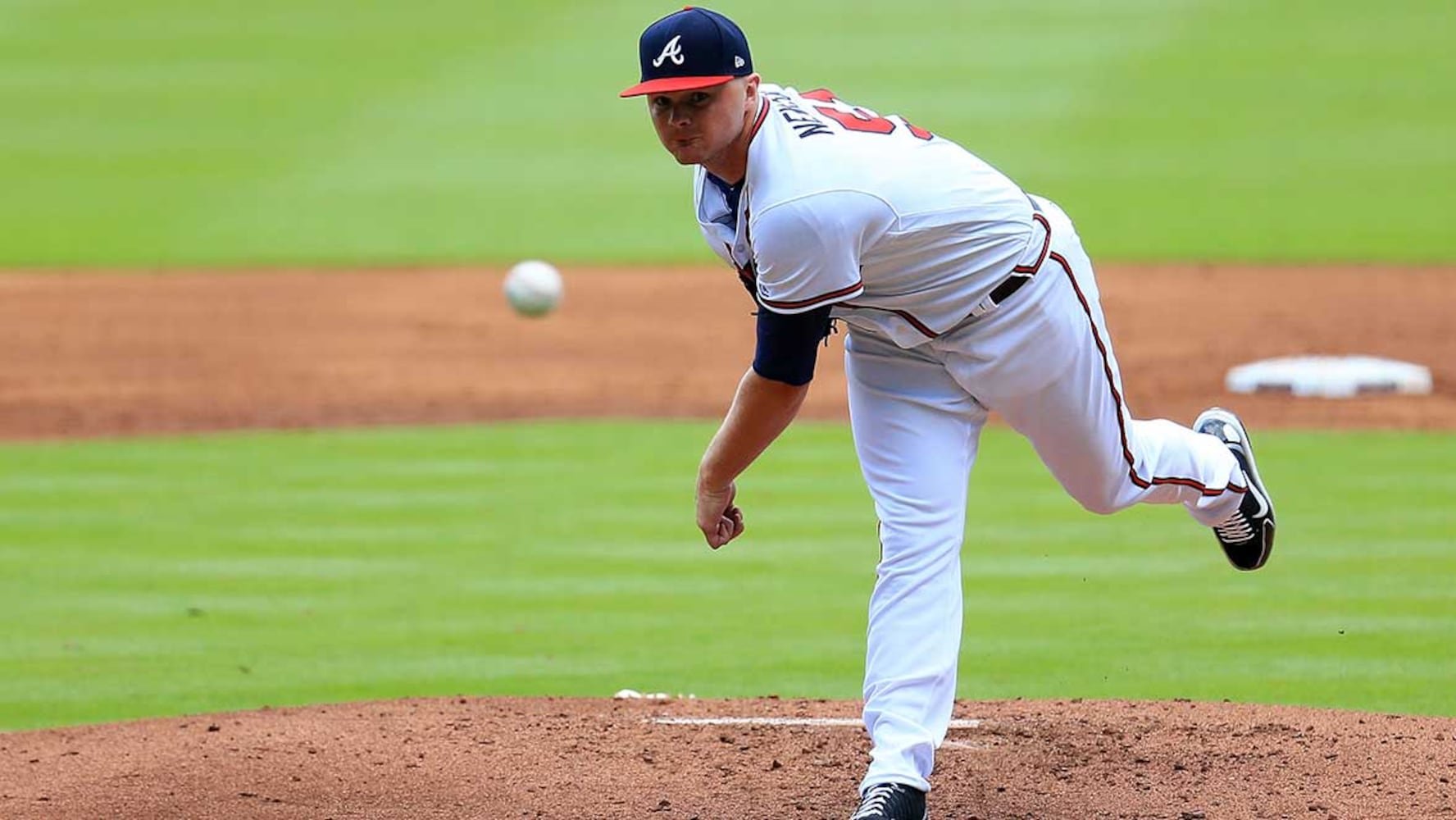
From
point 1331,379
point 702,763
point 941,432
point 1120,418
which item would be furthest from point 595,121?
point 941,432

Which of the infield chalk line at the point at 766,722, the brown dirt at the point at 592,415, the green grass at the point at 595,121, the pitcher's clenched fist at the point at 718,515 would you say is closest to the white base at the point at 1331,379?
the brown dirt at the point at 592,415

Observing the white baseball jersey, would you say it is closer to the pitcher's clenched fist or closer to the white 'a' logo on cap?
the white 'a' logo on cap

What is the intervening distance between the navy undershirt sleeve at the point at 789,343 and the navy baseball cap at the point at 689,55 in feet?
1.71

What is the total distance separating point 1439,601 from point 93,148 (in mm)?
20169

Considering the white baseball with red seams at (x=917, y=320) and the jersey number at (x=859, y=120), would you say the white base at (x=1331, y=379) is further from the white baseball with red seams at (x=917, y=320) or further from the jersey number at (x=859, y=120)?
the jersey number at (x=859, y=120)

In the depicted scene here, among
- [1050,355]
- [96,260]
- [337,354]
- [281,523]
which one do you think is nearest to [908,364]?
[1050,355]

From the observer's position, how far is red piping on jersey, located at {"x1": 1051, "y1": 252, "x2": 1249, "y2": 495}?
14.9 feet

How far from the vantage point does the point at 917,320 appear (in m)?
4.38

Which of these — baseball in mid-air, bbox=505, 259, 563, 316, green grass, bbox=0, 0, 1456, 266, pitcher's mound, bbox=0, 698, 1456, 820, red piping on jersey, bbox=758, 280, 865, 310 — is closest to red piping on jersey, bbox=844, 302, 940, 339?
red piping on jersey, bbox=758, 280, 865, 310

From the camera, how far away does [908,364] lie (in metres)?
4.52

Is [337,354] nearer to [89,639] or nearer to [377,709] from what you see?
[89,639]

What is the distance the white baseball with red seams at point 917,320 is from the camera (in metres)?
4.08

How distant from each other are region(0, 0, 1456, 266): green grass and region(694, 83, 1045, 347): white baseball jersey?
46.4ft

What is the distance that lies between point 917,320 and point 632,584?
→ 3511 millimetres
